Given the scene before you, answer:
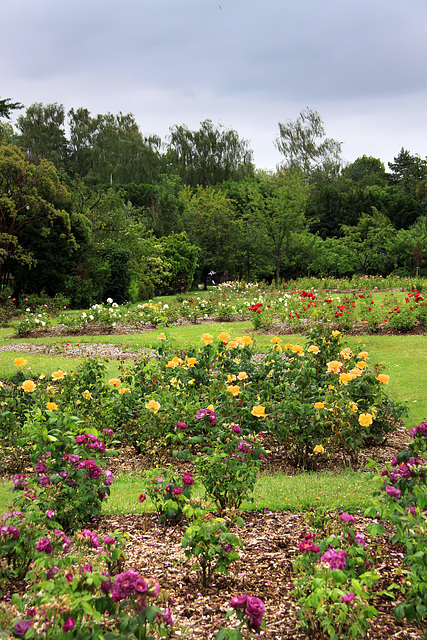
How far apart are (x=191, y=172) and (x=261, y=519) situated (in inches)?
1574

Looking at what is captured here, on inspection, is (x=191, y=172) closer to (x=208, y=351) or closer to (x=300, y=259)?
(x=300, y=259)

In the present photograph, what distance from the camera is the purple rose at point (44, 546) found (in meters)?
2.05

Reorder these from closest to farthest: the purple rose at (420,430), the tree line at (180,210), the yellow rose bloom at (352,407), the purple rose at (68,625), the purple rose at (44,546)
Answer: the purple rose at (68,625)
the purple rose at (44,546)
the purple rose at (420,430)
the yellow rose bloom at (352,407)
the tree line at (180,210)

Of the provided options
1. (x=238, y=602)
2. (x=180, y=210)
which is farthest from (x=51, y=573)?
(x=180, y=210)

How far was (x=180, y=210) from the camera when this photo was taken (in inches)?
1200

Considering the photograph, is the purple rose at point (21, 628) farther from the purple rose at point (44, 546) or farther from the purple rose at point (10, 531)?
the purple rose at point (10, 531)

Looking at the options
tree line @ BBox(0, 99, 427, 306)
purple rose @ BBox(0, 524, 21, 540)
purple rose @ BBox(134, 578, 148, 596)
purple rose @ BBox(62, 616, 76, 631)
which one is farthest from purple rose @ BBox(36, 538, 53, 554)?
tree line @ BBox(0, 99, 427, 306)

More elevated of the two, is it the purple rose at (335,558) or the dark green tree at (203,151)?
the dark green tree at (203,151)

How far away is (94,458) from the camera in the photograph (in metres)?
2.80

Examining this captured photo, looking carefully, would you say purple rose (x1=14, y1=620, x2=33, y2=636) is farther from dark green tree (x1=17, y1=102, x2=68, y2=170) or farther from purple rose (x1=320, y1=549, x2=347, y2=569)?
dark green tree (x1=17, y1=102, x2=68, y2=170)

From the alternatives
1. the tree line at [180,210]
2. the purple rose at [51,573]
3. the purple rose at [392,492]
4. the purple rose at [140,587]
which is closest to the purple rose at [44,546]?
the purple rose at [51,573]

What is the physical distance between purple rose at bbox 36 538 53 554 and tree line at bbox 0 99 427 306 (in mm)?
15495

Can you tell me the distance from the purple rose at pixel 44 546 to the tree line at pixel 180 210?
1549cm

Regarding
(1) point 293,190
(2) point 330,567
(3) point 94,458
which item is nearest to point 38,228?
(1) point 293,190
